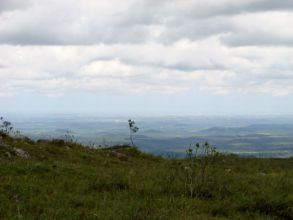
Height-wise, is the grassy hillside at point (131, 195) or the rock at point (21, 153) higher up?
the rock at point (21, 153)

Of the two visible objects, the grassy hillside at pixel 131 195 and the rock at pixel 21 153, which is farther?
the rock at pixel 21 153

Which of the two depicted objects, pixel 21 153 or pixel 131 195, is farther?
pixel 21 153

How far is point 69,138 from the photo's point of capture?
28500 millimetres

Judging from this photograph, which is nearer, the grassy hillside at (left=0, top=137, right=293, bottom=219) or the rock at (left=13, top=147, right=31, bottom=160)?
the grassy hillside at (left=0, top=137, right=293, bottom=219)

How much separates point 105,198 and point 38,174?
3.54m

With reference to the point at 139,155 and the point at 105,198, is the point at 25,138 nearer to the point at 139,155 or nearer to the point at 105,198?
the point at 139,155

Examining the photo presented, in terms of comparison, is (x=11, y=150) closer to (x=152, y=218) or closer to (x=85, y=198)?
(x=85, y=198)

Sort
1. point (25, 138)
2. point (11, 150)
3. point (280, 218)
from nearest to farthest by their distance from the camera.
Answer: point (280, 218) < point (11, 150) < point (25, 138)

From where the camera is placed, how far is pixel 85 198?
11367mm

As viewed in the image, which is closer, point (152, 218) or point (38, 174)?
point (152, 218)

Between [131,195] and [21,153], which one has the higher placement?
[21,153]

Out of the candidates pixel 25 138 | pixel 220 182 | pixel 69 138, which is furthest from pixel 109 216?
pixel 69 138

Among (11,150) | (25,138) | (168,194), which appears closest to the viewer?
(168,194)

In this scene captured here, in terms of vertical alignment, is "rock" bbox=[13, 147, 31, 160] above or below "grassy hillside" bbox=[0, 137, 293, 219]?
above
